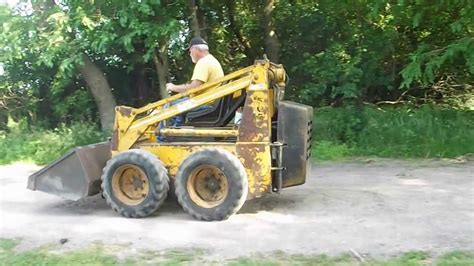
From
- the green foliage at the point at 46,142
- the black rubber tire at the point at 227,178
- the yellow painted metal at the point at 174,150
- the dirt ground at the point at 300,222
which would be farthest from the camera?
the green foliage at the point at 46,142

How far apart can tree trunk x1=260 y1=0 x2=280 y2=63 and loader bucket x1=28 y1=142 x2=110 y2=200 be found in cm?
825

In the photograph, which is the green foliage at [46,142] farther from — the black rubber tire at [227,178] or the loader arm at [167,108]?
the black rubber tire at [227,178]

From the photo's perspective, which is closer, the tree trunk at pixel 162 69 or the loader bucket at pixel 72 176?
the loader bucket at pixel 72 176

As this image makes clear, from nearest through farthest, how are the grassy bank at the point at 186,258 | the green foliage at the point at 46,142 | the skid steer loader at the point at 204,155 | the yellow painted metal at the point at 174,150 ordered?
1. the grassy bank at the point at 186,258
2. the skid steer loader at the point at 204,155
3. the yellow painted metal at the point at 174,150
4. the green foliage at the point at 46,142

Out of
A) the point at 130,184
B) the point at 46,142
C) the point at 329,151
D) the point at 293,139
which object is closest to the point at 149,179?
the point at 130,184

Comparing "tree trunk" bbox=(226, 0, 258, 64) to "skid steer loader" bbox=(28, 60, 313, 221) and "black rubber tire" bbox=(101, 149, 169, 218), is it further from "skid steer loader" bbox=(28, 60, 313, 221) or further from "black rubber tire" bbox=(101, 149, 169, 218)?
"black rubber tire" bbox=(101, 149, 169, 218)

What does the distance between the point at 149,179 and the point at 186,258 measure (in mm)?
1664

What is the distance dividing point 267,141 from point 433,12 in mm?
7142

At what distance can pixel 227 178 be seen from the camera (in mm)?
6703

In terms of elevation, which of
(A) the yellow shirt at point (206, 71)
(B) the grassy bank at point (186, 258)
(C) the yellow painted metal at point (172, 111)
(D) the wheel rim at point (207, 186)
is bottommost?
(B) the grassy bank at point (186, 258)

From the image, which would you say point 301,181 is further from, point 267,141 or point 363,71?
point 363,71

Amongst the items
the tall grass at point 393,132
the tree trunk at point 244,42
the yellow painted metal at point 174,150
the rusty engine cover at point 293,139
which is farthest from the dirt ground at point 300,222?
the tree trunk at point 244,42

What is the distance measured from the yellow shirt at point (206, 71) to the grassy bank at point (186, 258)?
2425mm

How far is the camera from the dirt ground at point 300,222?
5.73 metres
